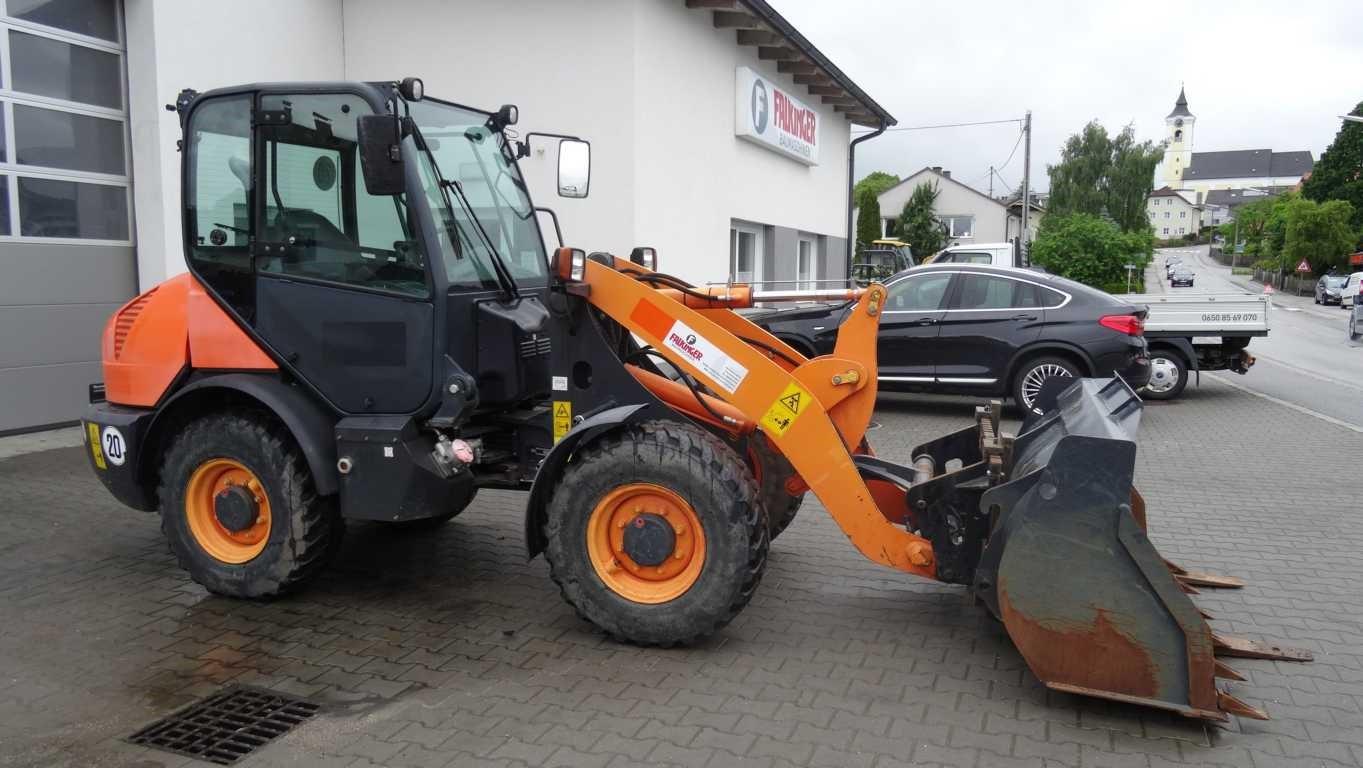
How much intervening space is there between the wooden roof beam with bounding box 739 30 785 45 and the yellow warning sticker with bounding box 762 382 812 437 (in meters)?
10.4

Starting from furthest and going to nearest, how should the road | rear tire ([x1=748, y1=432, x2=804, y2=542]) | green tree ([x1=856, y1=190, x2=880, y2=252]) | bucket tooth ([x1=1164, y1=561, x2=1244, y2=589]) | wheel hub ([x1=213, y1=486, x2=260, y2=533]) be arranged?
green tree ([x1=856, y1=190, x2=880, y2=252])
the road
bucket tooth ([x1=1164, y1=561, x2=1244, y2=589])
rear tire ([x1=748, y1=432, x2=804, y2=542])
wheel hub ([x1=213, y1=486, x2=260, y2=533])

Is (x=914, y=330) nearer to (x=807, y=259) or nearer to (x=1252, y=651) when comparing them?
(x=1252, y=651)

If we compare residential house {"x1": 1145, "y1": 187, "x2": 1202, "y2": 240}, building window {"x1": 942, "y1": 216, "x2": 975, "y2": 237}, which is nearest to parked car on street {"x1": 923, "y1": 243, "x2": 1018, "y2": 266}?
building window {"x1": 942, "y1": 216, "x2": 975, "y2": 237}

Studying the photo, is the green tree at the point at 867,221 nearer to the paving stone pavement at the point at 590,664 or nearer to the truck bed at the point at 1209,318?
the truck bed at the point at 1209,318

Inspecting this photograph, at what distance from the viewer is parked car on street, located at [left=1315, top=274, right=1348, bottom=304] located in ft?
156

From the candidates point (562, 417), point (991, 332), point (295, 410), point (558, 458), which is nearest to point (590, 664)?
point (558, 458)

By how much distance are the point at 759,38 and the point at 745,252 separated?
3223mm

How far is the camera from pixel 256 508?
4977 mm

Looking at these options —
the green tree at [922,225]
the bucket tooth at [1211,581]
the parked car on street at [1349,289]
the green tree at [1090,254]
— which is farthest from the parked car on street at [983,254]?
the green tree at [922,225]

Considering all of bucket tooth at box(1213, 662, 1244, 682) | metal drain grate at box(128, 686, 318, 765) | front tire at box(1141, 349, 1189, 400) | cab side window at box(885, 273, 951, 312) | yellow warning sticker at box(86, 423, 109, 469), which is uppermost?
cab side window at box(885, 273, 951, 312)

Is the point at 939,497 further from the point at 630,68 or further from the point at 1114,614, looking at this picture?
the point at 630,68

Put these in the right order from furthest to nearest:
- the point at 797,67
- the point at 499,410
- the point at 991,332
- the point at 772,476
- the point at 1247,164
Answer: the point at 1247,164, the point at 797,67, the point at 991,332, the point at 772,476, the point at 499,410

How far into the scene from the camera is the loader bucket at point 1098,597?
11.9 feet

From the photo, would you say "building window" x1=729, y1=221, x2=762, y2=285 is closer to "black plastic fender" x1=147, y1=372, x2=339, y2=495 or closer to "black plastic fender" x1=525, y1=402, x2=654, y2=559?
"black plastic fender" x1=147, y1=372, x2=339, y2=495
